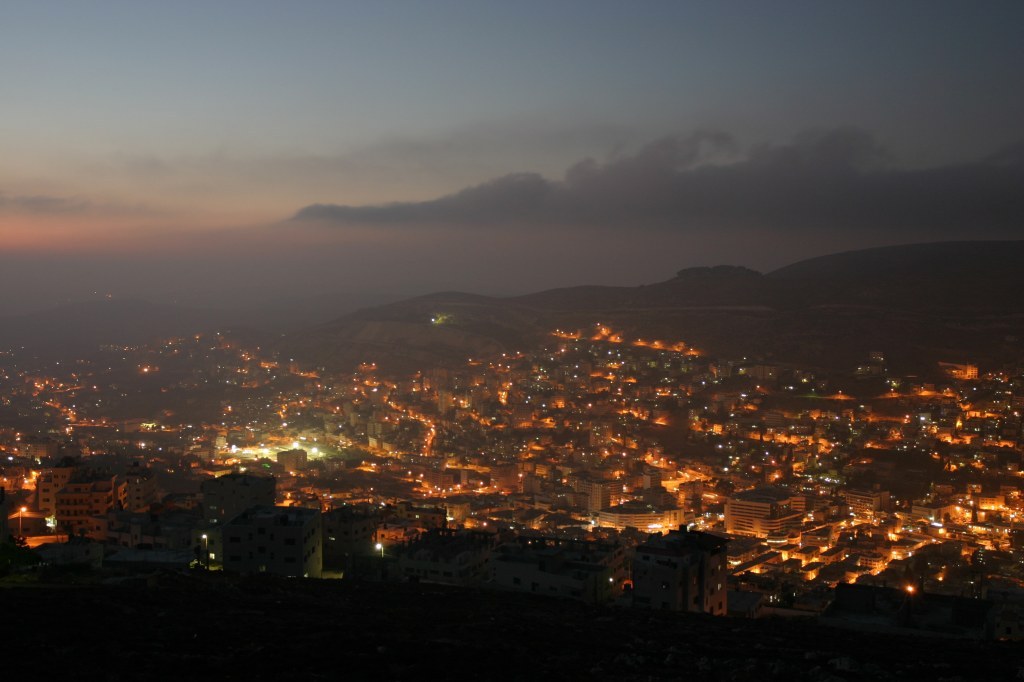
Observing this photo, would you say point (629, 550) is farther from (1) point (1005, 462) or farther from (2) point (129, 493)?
(1) point (1005, 462)

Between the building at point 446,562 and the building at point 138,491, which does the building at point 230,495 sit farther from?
the building at point 138,491

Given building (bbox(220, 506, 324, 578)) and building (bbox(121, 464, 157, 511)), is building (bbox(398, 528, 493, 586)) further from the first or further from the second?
building (bbox(121, 464, 157, 511))

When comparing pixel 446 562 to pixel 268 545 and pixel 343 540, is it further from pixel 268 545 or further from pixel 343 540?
pixel 268 545

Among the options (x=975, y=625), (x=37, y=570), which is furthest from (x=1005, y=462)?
(x=37, y=570)

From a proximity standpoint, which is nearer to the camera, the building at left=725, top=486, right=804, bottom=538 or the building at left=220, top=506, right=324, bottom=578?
the building at left=220, top=506, right=324, bottom=578

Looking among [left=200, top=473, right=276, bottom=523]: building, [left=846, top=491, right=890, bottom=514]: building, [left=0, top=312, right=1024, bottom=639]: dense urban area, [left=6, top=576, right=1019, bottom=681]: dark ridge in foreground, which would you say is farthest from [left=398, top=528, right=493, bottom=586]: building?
[left=846, top=491, right=890, bottom=514]: building

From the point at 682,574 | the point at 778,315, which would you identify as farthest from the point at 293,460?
the point at 778,315

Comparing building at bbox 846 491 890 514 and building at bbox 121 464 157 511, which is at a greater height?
building at bbox 121 464 157 511
